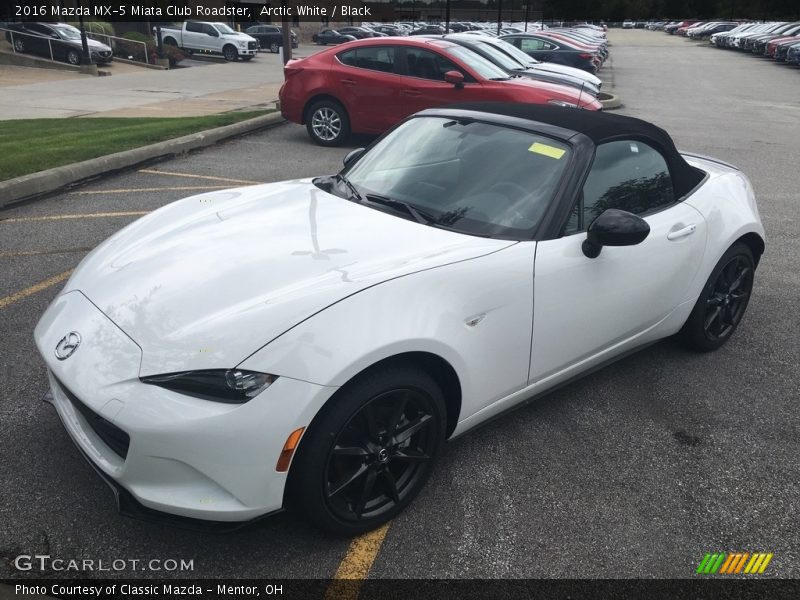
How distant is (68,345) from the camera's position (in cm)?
252

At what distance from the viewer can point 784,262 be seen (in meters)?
5.82

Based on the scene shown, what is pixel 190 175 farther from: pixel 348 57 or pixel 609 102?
pixel 609 102

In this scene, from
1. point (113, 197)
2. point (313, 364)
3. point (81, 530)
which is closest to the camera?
point (313, 364)

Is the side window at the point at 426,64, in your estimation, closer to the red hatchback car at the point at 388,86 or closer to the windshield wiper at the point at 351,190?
the red hatchback car at the point at 388,86

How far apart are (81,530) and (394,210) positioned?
6.33 feet

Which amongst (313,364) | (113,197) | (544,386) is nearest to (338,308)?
(313,364)

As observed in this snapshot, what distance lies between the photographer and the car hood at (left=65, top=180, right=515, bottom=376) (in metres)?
2.33

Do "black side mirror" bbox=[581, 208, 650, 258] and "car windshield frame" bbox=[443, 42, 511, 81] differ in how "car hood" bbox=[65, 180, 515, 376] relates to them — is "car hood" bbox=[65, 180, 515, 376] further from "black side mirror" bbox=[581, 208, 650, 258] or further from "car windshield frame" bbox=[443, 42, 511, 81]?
"car windshield frame" bbox=[443, 42, 511, 81]

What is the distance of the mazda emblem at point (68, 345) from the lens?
2.48 meters

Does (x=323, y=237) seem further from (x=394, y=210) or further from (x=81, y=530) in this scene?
(x=81, y=530)

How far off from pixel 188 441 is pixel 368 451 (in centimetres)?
68

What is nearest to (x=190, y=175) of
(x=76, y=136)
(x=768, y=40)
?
Result: (x=76, y=136)

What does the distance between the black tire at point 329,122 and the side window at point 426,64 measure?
1.21 metres

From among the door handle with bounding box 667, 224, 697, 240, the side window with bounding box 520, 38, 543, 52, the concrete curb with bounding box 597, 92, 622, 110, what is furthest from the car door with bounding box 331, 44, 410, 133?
the side window with bounding box 520, 38, 543, 52
